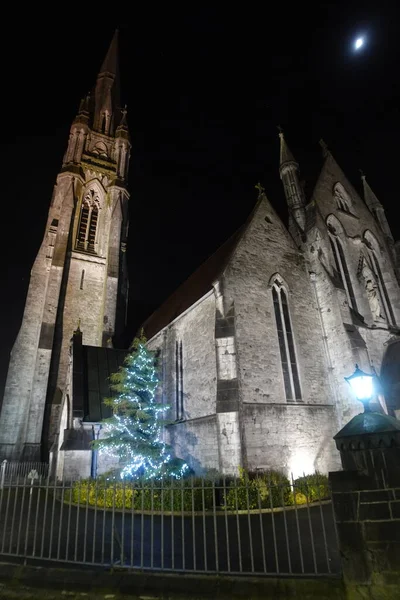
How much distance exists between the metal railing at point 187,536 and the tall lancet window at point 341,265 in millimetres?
11091

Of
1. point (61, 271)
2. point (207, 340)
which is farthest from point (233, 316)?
point (61, 271)

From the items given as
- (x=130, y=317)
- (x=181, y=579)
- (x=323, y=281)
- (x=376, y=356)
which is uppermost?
(x=130, y=317)

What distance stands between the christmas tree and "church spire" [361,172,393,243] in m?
18.8

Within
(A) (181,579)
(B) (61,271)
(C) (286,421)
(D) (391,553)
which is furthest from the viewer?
(B) (61,271)

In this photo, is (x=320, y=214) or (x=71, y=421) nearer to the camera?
(x=71, y=421)

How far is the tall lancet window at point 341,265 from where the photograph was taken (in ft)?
61.5

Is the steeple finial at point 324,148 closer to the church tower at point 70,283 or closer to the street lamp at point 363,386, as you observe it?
the church tower at point 70,283

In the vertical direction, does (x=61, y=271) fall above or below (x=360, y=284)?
above

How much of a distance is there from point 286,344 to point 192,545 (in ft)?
31.8

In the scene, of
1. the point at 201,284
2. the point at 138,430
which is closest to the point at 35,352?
the point at 201,284

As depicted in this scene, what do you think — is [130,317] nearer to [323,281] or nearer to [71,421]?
[71,421]

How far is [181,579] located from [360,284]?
18.2 meters

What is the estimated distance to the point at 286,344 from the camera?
602 inches

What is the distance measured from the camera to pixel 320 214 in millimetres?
19438
